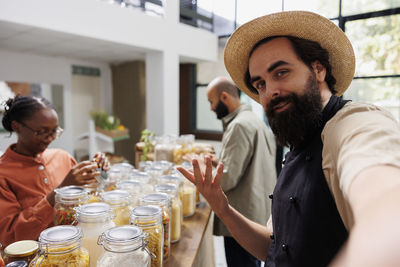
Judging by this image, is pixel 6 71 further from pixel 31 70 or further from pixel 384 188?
pixel 384 188

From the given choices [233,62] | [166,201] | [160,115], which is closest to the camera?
[166,201]

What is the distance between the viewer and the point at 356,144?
49cm

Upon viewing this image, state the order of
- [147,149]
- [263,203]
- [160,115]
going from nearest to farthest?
[263,203], [147,149], [160,115]

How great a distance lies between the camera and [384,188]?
0.37m

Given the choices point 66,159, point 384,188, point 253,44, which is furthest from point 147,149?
point 384,188

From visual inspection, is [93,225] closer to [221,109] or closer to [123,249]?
[123,249]

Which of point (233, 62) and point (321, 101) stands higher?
point (233, 62)

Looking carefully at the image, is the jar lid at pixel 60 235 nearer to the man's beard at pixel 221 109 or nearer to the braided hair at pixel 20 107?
the braided hair at pixel 20 107

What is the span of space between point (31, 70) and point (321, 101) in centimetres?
614

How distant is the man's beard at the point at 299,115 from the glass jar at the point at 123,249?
20.8 inches

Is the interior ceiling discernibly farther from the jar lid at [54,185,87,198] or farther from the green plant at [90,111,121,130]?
the jar lid at [54,185,87,198]

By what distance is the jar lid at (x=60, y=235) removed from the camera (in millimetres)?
646

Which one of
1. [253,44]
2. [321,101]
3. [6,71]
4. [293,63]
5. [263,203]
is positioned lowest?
[263,203]

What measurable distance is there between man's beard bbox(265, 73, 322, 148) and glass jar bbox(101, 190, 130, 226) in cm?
60
